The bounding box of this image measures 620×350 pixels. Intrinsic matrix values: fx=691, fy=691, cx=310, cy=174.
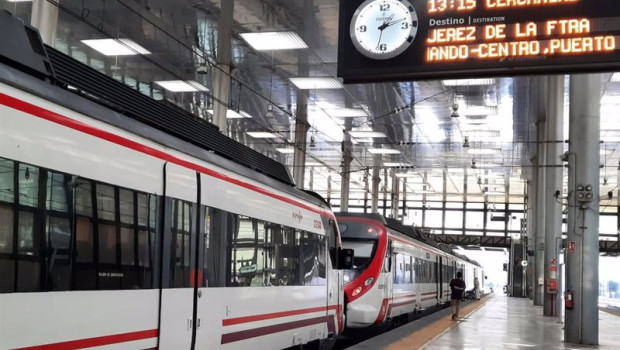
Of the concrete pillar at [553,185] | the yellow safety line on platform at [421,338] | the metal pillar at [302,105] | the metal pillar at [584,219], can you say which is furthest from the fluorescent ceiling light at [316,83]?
the metal pillar at [584,219]

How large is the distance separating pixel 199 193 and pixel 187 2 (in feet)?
33.7

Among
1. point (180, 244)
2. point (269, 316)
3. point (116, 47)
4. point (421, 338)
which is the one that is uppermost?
point (116, 47)

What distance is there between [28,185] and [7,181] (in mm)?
197

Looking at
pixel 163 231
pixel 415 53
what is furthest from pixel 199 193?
pixel 415 53

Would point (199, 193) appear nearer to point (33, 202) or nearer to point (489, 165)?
point (33, 202)

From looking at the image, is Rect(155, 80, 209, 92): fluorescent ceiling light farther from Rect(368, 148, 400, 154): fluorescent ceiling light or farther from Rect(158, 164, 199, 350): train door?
Rect(158, 164, 199, 350): train door

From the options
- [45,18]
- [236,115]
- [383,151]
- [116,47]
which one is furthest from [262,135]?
[45,18]

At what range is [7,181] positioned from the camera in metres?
4.32

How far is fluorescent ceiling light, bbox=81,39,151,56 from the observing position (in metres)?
19.3

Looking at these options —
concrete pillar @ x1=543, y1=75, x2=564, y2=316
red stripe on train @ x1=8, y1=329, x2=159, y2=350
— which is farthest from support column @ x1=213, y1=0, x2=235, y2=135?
red stripe on train @ x1=8, y1=329, x2=159, y2=350

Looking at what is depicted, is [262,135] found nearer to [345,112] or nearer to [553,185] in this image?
[345,112]

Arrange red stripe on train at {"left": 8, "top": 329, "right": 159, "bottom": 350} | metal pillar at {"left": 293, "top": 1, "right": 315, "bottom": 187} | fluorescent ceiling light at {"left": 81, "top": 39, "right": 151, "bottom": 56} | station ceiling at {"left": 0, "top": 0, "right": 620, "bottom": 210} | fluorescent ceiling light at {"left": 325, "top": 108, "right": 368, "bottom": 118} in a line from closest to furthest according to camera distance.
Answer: red stripe on train at {"left": 8, "top": 329, "right": 159, "bottom": 350}, metal pillar at {"left": 293, "top": 1, "right": 315, "bottom": 187}, station ceiling at {"left": 0, "top": 0, "right": 620, "bottom": 210}, fluorescent ceiling light at {"left": 81, "top": 39, "right": 151, "bottom": 56}, fluorescent ceiling light at {"left": 325, "top": 108, "right": 368, "bottom": 118}

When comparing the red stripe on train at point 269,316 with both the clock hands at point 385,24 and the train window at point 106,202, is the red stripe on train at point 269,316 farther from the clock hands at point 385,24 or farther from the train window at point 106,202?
the clock hands at point 385,24

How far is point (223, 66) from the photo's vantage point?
20828 millimetres
